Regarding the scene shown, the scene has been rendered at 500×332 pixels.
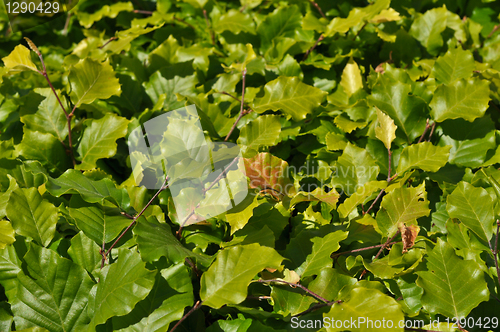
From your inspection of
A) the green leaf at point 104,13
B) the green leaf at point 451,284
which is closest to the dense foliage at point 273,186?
the green leaf at point 451,284

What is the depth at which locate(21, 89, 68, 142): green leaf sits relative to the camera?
1.13 metres

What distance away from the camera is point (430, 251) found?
78 centimetres

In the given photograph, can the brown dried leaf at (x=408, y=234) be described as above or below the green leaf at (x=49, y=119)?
below

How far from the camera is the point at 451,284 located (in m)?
0.74

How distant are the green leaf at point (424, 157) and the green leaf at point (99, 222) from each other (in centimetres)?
67

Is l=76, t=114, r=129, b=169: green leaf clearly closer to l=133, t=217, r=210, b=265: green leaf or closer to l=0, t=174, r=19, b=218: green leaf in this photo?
l=0, t=174, r=19, b=218: green leaf

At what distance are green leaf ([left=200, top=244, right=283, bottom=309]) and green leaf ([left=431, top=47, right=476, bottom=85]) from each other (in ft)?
2.80

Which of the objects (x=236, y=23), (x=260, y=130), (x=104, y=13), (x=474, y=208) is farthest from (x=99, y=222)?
(x=104, y=13)

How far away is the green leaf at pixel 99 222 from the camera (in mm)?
837

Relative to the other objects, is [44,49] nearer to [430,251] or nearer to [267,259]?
[267,259]

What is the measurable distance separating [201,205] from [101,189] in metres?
0.23

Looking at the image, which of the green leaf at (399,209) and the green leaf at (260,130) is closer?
the green leaf at (399,209)

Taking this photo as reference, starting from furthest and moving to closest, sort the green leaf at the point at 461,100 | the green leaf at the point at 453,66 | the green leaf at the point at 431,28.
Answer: the green leaf at the point at 431,28, the green leaf at the point at 453,66, the green leaf at the point at 461,100

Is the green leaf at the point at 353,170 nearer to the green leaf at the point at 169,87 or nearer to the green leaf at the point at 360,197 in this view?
the green leaf at the point at 360,197
